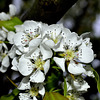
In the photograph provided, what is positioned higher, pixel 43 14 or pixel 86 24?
pixel 86 24

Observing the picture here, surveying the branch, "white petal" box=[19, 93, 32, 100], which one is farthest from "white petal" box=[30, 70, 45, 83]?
the branch

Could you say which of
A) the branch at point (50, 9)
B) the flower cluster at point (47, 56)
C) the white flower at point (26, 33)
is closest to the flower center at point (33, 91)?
the flower cluster at point (47, 56)

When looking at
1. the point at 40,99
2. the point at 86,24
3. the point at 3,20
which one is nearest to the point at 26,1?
the point at 86,24

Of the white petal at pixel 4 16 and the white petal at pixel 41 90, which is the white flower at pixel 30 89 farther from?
the white petal at pixel 4 16

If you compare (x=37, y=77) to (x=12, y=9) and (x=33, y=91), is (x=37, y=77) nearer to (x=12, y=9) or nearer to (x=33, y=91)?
(x=33, y=91)

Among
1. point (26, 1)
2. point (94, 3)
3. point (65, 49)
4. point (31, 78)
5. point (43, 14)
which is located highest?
point (26, 1)

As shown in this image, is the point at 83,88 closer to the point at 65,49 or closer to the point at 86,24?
the point at 65,49

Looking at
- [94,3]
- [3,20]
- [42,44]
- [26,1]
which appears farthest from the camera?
[26,1]
